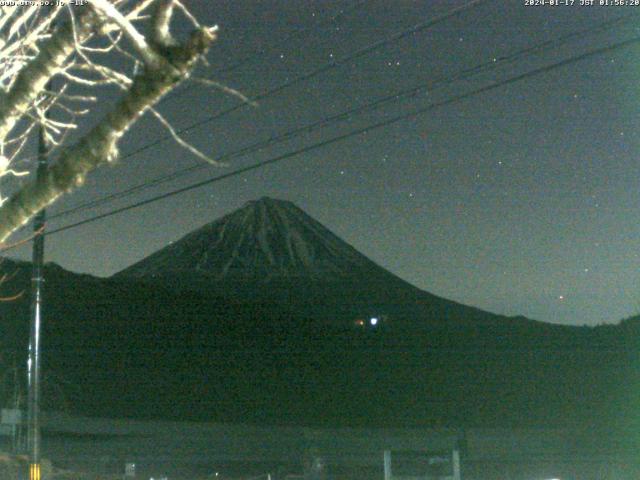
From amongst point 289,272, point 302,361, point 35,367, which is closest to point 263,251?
point 289,272

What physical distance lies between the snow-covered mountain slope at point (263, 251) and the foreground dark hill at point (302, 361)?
13873 millimetres

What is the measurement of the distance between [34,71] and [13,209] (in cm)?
64

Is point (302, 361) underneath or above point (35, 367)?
above

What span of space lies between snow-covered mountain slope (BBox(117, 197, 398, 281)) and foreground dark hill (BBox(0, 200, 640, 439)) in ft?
45.5

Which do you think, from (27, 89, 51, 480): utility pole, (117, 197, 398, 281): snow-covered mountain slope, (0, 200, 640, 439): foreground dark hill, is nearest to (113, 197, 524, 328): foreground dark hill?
(117, 197, 398, 281): snow-covered mountain slope

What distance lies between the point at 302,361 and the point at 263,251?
67.8 m

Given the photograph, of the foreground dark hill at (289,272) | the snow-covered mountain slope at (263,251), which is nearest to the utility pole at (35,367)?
the foreground dark hill at (289,272)

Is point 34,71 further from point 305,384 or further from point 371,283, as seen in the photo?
point 371,283

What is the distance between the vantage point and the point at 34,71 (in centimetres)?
456

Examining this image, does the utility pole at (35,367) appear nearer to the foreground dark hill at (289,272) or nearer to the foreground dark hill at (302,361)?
the foreground dark hill at (302,361)

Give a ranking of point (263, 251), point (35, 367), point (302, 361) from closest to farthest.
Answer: point (35, 367) < point (302, 361) < point (263, 251)

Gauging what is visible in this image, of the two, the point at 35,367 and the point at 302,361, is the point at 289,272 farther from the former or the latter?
the point at 35,367

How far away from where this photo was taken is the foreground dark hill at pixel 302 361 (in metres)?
77.2

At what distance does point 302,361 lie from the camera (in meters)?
104
